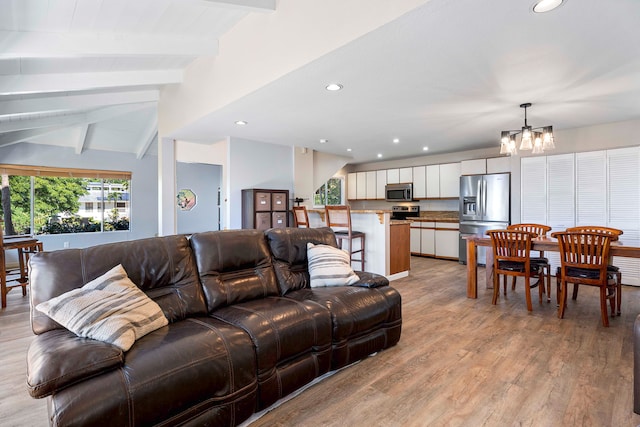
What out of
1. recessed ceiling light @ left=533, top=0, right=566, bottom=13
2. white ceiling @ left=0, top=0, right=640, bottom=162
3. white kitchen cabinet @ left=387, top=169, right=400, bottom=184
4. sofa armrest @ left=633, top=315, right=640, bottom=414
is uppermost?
white ceiling @ left=0, top=0, right=640, bottom=162

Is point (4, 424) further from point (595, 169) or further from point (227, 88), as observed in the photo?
point (595, 169)

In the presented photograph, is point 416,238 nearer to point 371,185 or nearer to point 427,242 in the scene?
point 427,242

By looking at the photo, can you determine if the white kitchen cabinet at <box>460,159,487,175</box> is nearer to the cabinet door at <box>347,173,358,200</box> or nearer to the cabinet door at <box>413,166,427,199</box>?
the cabinet door at <box>413,166,427,199</box>

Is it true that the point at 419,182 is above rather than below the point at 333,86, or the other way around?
below

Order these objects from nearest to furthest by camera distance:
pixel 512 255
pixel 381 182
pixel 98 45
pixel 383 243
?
pixel 98 45 < pixel 512 255 < pixel 383 243 < pixel 381 182

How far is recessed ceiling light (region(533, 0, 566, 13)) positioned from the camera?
69.4 inches

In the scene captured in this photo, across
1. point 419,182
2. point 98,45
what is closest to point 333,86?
point 98,45

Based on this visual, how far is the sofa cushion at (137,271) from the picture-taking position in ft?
5.67

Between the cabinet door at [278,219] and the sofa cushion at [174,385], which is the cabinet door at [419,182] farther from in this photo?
the sofa cushion at [174,385]

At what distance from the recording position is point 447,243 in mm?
6715

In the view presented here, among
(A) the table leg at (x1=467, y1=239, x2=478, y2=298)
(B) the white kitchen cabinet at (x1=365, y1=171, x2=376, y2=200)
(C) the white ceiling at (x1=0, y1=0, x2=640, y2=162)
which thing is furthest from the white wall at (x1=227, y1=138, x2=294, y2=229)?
(A) the table leg at (x1=467, y1=239, x2=478, y2=298)

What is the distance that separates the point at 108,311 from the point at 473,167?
6.26m

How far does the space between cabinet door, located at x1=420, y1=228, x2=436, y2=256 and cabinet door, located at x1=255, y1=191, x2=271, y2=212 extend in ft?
12.0

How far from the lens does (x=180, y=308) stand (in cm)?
201
